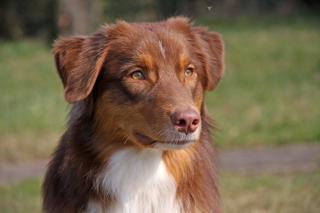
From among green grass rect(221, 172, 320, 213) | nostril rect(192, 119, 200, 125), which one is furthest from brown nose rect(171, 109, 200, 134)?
green grass rect(221, 172, 320, 213)

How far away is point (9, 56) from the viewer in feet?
78.2

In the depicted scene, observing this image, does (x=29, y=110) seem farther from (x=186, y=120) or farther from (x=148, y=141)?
(x=186, y=120)

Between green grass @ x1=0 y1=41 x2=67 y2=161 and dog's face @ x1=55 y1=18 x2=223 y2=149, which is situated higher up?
dog's face @ x1=55 y1=18 x2=223 y2=149

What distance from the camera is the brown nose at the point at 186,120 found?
5.05 meters

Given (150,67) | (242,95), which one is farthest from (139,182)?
(242,95)

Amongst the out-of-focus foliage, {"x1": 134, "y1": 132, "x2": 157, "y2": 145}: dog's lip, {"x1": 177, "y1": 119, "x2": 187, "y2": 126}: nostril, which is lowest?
the out-of-focus foliage

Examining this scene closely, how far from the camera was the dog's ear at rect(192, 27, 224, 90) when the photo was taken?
5.80 meters

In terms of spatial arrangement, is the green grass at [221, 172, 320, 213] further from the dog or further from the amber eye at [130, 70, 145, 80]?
the amber eye at [130, 70, 145, 80]

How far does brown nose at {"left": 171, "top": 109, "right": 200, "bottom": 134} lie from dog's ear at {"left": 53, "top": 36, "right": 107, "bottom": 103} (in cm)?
69

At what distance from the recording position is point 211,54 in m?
5.86

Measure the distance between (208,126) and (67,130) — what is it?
99cm

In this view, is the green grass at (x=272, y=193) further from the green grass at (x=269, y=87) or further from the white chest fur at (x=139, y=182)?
the white chest fur at (x=139, y=182)

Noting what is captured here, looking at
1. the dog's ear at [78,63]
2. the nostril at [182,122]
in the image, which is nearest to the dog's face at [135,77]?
the dog's ear at [78,63]

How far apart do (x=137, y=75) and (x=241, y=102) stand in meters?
9.50
